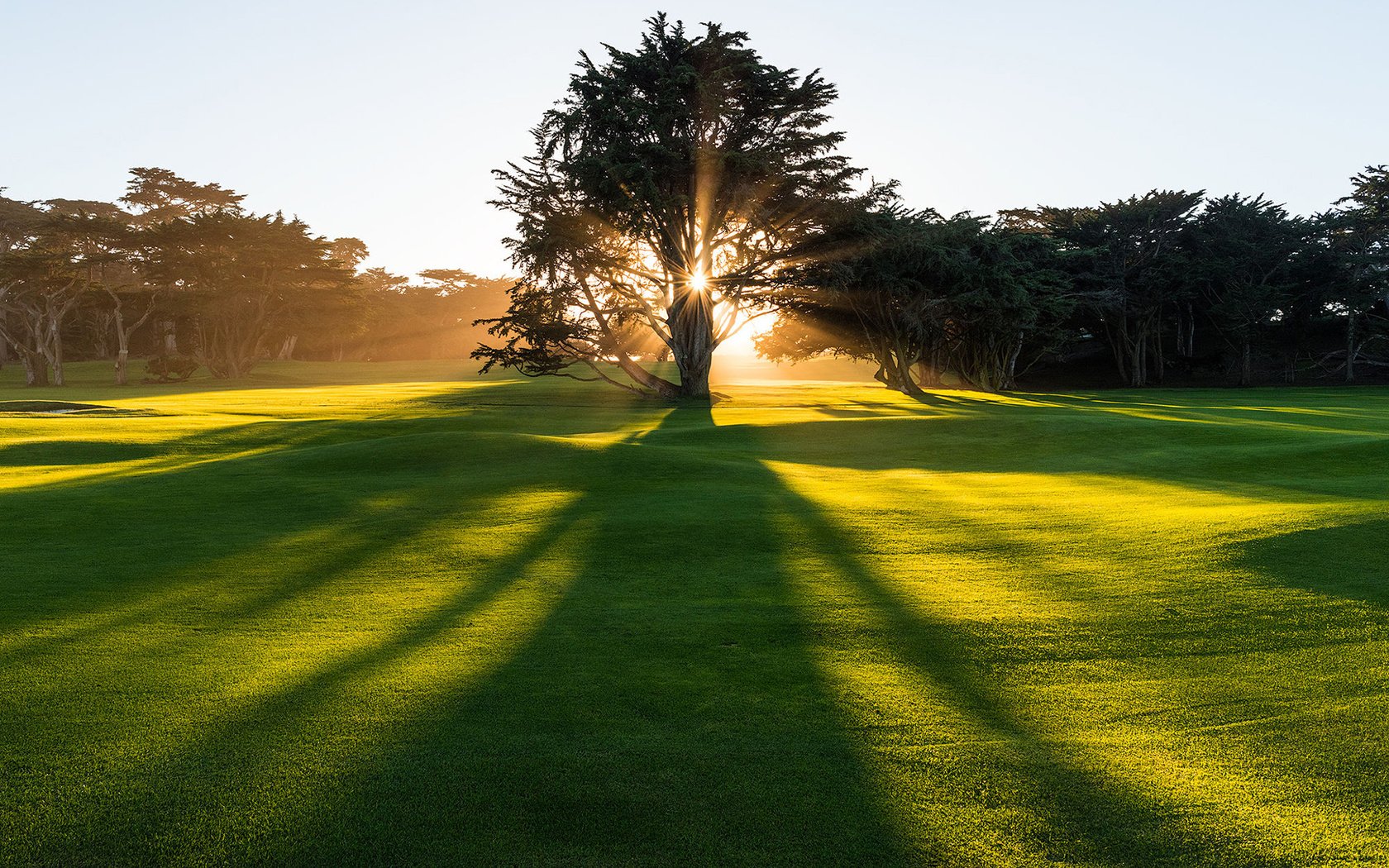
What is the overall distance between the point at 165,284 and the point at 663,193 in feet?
153

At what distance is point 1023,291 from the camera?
43750 mm

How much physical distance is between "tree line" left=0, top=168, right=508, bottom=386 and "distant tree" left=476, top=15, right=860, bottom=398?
1440 inches

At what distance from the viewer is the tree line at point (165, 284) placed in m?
60.4

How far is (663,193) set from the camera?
124ft

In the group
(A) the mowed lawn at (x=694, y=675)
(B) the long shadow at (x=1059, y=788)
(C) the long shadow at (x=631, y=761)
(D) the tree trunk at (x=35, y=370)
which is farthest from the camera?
(D) the tree trunk at (x=35, y=370)

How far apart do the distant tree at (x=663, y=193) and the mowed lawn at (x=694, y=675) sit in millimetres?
26108

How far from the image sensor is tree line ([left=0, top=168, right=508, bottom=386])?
60.4 m

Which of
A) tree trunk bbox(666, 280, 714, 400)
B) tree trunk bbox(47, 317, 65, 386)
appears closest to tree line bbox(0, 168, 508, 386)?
tree trunk bbox(47, 317, 65, 386)

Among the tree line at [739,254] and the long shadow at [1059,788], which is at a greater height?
the tree line at [739,254]

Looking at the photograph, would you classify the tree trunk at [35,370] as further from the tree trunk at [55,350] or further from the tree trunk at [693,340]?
the tree trunk at [693,340]

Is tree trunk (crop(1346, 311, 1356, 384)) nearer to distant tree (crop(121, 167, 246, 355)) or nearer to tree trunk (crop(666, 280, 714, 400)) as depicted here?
tree trunk (crop(666, 280, 714, 400))

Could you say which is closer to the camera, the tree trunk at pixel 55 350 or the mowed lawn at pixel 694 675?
the mowed lawn at pixel 694 675

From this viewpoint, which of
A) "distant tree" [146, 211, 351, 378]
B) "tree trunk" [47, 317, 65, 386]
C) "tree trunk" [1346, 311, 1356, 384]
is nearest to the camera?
"tree trunk" [47, 317, 65, 386]

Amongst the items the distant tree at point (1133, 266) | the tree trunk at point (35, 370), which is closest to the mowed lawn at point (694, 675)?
the distant tree at point (1133, 266)
